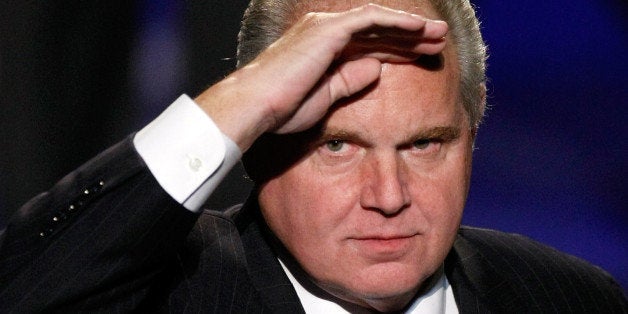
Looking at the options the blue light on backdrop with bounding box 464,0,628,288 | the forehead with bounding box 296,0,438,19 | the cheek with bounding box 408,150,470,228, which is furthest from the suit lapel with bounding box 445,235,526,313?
the blue light on backdrop with bounding box 464,0,628,288

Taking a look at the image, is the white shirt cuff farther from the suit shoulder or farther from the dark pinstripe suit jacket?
the suit shoulder

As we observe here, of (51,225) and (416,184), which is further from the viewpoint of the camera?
(416,184)

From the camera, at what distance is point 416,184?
5.25ft

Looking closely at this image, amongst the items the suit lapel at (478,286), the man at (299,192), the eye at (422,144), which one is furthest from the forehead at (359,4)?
the suit lapel at (478,286)

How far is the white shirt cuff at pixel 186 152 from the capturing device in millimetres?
1435

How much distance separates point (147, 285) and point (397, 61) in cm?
51

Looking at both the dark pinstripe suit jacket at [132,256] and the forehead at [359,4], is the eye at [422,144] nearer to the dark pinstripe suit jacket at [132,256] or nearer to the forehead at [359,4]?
the forehead at [359,4]

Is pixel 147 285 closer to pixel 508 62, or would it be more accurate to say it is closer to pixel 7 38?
pixel 7 38

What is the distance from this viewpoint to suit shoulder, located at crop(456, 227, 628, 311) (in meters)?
1.90

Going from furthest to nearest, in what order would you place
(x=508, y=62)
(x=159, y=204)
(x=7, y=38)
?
(x=508, y=62), (x=7, y=38), (x=159, y=204)

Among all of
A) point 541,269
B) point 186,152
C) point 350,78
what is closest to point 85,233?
point 186,152

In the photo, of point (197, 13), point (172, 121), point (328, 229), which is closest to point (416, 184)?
point (328, 229)

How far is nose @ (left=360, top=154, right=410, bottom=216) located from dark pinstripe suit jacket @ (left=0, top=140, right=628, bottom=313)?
0.24 m

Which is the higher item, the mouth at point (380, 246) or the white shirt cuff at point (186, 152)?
the white shirt cuff at point (186, 152)
